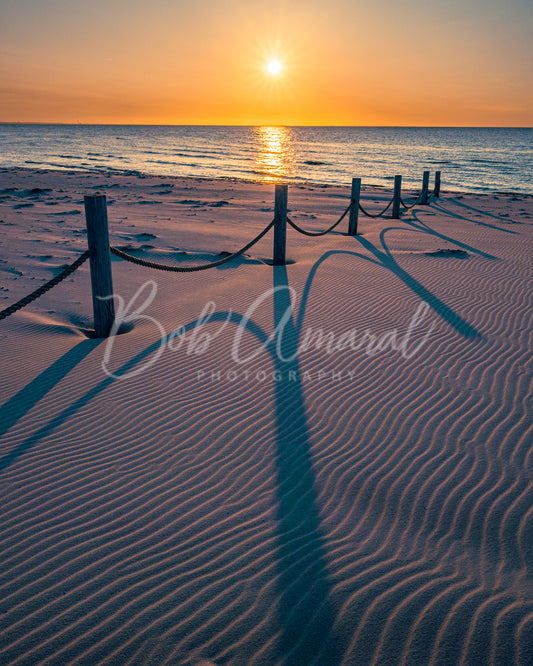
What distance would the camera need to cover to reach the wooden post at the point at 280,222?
8.50 meters

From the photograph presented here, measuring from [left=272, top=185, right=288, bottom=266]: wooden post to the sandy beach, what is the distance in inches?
63.2

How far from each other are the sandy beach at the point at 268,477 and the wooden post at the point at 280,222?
1.60 meters

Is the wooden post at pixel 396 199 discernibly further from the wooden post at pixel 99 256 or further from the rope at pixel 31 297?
the rope at pixel 31 297

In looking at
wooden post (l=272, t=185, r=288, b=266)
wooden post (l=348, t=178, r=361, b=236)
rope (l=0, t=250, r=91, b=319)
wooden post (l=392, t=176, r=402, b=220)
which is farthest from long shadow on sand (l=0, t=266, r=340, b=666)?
wooden post (l=392, t=176, r=402, b=220)

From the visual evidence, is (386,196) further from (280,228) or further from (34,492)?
(34,492)

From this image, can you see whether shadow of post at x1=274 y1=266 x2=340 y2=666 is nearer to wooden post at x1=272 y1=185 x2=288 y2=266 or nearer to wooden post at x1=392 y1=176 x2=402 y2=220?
wooden post at x1=272 y1=185 x2=288 y2=266

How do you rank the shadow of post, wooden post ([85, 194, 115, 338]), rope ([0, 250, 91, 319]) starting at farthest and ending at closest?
wooden post ([85, 194, 115, 338]) → rope ([0, 250, 91, 319]) → the shadow of post

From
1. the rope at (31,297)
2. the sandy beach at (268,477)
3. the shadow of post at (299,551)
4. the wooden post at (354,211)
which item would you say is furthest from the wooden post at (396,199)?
the shadow of post at (299,551)

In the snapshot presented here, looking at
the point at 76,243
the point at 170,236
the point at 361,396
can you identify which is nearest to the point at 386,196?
the point at 170,236

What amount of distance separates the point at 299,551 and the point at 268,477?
0.71 m

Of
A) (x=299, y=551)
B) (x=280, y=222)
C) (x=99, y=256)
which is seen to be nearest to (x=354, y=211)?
(x=280, y=222)

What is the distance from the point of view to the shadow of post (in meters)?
2.18

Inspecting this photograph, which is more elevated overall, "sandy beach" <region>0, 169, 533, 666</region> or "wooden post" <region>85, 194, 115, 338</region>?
"wooden post" <region>85, 194, 115, 338</region>

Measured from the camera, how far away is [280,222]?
883 cm
